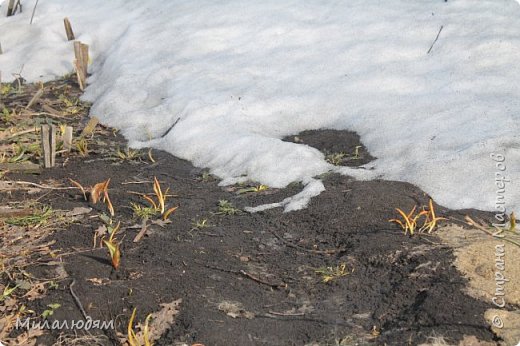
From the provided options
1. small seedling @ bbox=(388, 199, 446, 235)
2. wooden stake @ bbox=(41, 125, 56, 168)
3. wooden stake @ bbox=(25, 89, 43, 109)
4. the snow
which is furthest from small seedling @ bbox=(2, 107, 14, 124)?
small seedling @ bbox=(388, 199, 446, 235)

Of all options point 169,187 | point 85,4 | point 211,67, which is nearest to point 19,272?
point 169,187

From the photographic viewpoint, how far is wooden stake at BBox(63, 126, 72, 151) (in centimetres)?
530

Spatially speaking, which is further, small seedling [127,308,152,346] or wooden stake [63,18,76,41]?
wooden stake [63,18,76,41]

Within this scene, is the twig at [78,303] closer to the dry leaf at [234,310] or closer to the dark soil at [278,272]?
the dark soil at [278,272]

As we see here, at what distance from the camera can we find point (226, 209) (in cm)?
431

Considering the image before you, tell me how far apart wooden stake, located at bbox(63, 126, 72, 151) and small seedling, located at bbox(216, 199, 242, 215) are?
64.9 inches

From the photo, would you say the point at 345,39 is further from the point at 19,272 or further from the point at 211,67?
the point at 19,272

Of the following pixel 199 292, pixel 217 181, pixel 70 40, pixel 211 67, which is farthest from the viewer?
pixel 70 40

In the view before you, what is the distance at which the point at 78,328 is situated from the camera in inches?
123

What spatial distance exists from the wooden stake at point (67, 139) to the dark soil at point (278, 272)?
83cm

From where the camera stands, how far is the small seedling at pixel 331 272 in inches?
136

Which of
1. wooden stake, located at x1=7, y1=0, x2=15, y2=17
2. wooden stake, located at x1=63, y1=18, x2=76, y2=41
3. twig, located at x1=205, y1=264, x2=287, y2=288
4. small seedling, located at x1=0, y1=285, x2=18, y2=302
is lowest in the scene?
twig, located at x1=205, y1=264, x2=287, y2=288

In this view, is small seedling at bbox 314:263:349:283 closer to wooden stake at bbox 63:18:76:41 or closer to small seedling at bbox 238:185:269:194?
small seedling at bbox 238:185:269:194

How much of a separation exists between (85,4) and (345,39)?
12.9 feet
